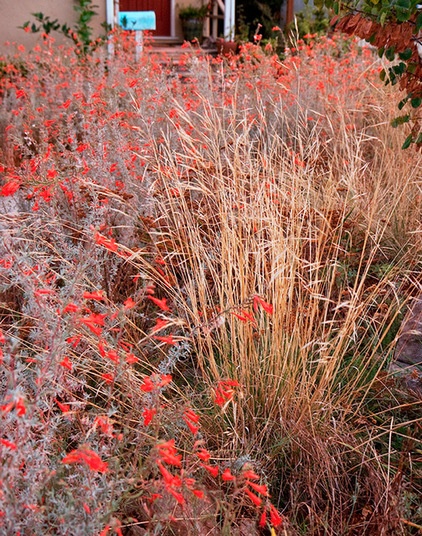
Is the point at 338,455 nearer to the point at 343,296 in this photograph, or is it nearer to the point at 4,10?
the point at 343,296

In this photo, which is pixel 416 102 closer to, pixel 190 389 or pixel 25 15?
pixel 190 389

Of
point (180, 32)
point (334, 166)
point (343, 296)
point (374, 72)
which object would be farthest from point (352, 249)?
point (180, 32)

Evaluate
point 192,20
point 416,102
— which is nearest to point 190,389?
→ point 416,102

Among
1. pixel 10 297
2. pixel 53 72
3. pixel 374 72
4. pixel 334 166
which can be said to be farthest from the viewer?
pixel 53 72

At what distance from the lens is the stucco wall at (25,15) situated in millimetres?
10352

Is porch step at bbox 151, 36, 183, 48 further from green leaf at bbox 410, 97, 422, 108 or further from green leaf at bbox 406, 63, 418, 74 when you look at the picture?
green leaf at bbox 410, 97, 422, 108

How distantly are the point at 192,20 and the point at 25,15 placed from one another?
129 inches

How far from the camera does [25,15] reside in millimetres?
10438

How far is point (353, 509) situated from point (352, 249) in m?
1.67

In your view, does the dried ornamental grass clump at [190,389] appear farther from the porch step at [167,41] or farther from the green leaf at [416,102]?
the porch step at [167,41]

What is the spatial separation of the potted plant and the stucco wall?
106 inches

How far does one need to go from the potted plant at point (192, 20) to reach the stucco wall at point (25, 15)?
268 cm

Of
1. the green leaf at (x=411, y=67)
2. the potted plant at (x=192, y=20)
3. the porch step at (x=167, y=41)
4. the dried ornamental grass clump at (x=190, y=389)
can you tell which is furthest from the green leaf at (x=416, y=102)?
the porch step at (x=167, y=41)

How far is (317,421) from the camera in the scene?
8.14 feet
